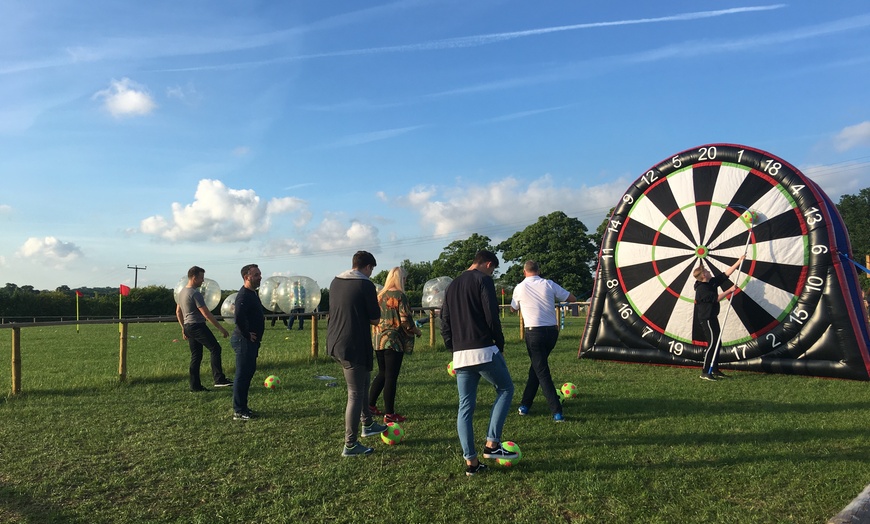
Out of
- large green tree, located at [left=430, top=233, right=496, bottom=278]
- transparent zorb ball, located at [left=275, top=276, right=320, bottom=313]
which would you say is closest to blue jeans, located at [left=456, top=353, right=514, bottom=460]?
transparent zorb ball, located at [left=275, top=276, right=320, bottom=313]

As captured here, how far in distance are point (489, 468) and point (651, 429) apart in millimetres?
2151

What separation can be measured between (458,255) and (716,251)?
2226 inches

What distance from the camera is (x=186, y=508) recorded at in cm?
404

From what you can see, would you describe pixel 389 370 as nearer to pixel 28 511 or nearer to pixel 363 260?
pixel 363 260

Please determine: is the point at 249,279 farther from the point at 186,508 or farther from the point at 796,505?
the point at 796,505

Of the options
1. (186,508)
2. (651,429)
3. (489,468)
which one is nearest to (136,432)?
(186,508)

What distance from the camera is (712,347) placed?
9.32 m

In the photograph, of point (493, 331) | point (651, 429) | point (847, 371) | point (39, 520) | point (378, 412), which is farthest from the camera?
point (847, 371)

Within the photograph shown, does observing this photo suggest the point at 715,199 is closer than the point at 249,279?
No

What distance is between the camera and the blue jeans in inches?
180

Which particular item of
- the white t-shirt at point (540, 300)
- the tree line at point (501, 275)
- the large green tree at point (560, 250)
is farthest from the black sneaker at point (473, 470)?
the large green tree at point (560, 250)

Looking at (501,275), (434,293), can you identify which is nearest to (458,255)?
(501,275)

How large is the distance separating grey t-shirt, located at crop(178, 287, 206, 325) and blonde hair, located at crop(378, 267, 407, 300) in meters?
3.64

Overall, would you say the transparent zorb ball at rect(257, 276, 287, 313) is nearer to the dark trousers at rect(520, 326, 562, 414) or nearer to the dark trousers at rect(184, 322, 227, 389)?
the dark trousers at rect(184, 322, 227, 389)
